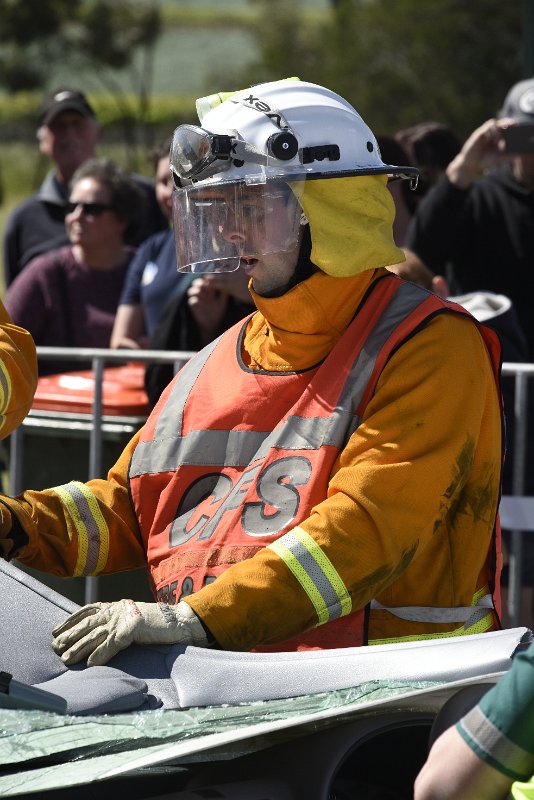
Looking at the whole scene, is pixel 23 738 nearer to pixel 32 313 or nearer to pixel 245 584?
pixel 245 584

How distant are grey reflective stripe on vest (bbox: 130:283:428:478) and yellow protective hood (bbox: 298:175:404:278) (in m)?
0.12

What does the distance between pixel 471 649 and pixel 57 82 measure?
35581 mm

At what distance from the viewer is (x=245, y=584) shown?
2695 mm

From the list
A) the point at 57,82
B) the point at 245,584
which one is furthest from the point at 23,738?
the point at 57,82

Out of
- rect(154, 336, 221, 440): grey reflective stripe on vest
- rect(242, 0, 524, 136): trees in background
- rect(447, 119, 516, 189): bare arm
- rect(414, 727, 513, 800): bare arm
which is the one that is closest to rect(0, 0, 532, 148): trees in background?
rect(242, 0, 524, 136): trees in background

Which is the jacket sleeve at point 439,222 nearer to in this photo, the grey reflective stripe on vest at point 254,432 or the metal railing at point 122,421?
the metal railing at point 122,421

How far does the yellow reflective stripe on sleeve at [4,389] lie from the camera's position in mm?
3180

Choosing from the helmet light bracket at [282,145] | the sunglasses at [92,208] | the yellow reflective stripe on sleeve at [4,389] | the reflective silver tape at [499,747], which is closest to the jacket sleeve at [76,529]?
the yellow reflective stripe on sleeve at [4,389]

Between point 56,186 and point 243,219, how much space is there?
4.22 meters

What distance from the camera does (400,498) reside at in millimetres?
2760

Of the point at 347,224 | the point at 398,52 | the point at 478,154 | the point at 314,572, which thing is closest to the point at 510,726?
the point at 314,572

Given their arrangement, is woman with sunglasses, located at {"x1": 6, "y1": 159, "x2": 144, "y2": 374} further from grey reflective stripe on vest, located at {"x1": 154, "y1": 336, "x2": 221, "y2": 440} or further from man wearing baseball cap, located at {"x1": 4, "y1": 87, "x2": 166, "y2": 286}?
grey reflective stripe on vest, located at {"x1": 154, "y1": 336, "x2": 221, "y2": 440}

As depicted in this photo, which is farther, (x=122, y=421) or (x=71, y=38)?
(x=71, y=38)

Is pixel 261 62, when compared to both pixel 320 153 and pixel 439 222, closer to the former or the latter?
pixel 439 222
